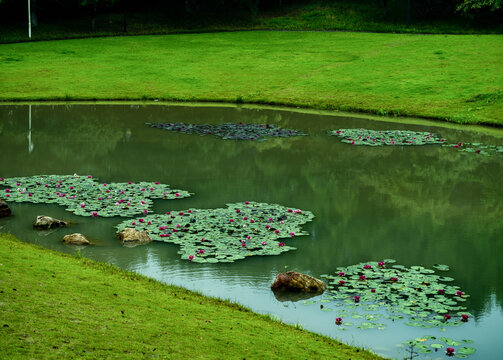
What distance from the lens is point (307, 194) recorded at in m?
20.2

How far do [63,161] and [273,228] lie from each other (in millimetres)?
11078

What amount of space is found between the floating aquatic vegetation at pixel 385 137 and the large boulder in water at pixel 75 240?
1630 cm

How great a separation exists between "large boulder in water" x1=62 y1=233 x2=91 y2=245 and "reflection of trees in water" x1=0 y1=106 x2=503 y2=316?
175 centimetres

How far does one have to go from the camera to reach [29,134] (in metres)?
29.7

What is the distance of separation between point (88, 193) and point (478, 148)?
1676 cm

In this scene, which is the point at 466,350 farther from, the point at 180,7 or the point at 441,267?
the point at 180,7

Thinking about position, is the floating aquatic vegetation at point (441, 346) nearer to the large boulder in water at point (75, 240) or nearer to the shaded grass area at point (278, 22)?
the large boulder in water at point (75, 240)

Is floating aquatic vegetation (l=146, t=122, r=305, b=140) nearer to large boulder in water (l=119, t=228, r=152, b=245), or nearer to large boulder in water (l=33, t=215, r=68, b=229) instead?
large boulder in water (l=33, t=215, r=68, b=229)

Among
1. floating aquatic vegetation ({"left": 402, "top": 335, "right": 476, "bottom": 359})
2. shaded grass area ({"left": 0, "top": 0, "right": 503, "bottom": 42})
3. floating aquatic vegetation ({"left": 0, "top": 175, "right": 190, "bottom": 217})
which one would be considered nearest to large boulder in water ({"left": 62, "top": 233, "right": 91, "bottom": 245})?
floating aquatic vegetation ({"left": 0, "top": 175, "right": 190, "bottom": 217})

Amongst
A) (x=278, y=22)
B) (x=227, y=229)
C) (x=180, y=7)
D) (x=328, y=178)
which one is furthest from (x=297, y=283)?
(x=180, y=7)

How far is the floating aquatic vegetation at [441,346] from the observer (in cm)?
993

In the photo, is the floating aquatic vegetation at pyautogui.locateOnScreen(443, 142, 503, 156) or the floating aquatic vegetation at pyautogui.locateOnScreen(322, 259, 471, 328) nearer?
the floating aquatic vegetation at pyautogui.locateOnScreen(322, 259, 471, 328)

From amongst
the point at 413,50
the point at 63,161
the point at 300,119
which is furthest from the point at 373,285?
the point at 413,50

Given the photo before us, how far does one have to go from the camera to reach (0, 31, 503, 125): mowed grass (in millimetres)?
40188
